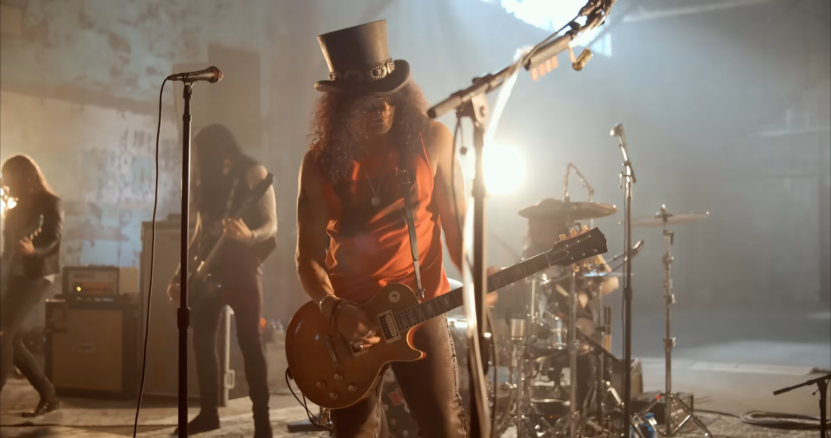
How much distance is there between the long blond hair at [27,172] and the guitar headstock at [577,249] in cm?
459

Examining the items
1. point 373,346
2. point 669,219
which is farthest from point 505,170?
point 373,346

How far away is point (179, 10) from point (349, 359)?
269 inches

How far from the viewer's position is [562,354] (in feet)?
16.5

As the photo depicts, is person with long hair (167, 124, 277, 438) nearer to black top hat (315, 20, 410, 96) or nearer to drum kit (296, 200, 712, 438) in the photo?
drum kit (296, 200, 712, 438)

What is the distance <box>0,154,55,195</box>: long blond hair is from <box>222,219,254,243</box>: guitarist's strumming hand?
80.1 inches

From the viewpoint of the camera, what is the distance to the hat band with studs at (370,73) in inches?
107

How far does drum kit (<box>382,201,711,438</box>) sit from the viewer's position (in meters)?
4.69

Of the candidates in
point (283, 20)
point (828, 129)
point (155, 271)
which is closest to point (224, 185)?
point (155, 271)

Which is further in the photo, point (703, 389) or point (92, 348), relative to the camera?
point (703, 389)

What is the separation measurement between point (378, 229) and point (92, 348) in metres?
4.74

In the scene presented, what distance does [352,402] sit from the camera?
261 centimetres

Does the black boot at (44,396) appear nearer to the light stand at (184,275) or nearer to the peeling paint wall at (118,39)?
the light stand at (184,275)

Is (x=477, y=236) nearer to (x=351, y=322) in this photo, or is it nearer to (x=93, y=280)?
(x=351, y=322)

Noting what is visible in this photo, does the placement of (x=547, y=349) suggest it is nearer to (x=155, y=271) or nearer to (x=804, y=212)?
(x=155, y=271)
